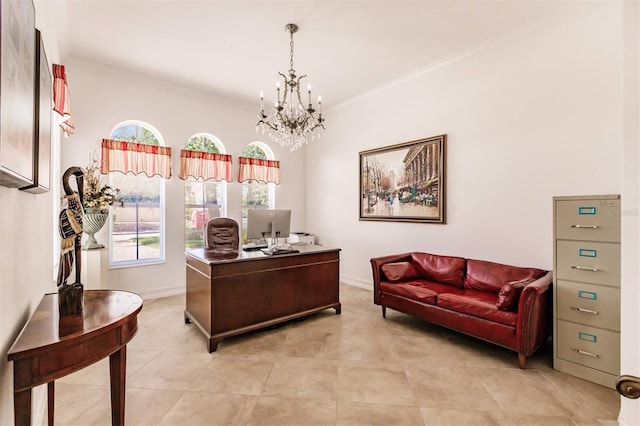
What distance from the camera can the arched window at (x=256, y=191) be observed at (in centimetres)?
552

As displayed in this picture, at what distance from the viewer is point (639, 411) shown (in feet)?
5.68

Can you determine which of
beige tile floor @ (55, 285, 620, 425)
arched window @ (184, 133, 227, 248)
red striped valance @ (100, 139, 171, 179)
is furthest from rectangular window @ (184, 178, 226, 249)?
beige tile floor @ (55, 285, 620, 425)

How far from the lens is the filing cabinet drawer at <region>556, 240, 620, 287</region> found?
2266 mm

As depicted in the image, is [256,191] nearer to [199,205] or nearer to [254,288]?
[199,205]

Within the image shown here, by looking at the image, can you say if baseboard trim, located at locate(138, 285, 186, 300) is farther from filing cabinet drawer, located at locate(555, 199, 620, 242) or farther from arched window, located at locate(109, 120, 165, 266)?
filing cabinet drawer, located at locate(555, 199, 620, 242)

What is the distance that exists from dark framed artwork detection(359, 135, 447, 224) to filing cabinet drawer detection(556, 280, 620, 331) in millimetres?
1607

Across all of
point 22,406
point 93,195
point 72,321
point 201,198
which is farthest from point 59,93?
point 201,198

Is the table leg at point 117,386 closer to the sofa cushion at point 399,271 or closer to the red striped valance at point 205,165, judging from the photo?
the sofa cushion at point 399,271

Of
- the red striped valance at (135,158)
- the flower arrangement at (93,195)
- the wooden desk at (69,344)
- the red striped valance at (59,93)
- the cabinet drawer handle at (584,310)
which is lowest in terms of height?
the cabinet drawer handle at (584,310)

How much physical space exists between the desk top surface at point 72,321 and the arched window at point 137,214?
2.90 meters

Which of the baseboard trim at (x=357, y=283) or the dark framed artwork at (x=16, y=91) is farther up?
the dark framed artwork at (x=16, y=91)

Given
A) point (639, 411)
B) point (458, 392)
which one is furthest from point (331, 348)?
point (639, 411)

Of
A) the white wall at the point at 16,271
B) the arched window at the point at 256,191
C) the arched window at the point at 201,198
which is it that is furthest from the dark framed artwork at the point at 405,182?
the white wall at the point at 16,271

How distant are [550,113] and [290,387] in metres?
3.58
